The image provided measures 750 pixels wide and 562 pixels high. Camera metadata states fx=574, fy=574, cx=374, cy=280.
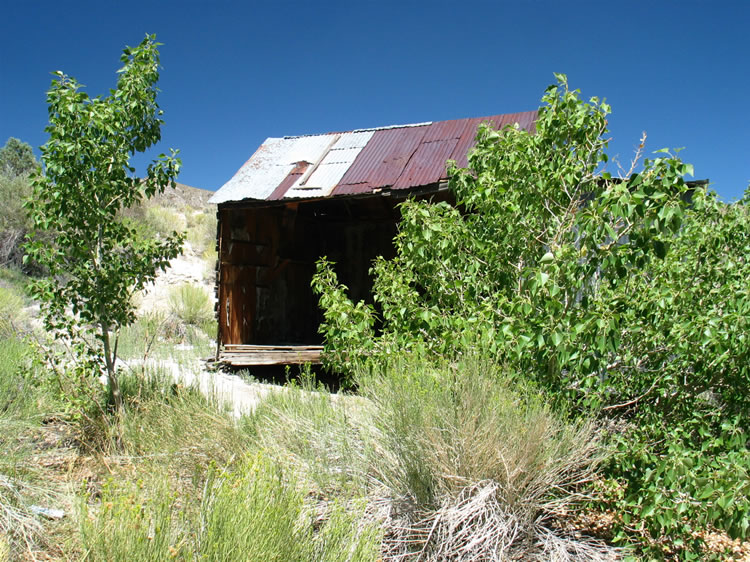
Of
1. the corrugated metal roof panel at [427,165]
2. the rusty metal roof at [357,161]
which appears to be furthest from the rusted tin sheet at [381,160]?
the corrugated metal roof panel at [427,165]

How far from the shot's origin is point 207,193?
2794 centimetres

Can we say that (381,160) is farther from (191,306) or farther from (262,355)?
(191,306)

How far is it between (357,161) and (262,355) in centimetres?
333

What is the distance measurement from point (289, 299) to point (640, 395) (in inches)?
288

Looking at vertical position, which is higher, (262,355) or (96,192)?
(96,192)

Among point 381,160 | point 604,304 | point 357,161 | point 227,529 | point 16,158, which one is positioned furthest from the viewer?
point 16,158

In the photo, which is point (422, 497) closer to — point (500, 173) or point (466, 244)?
point (466, 244)

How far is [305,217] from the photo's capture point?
10977 millimetres

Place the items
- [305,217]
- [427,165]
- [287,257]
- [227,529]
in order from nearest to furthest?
[227,529] → [427,165] → [287,257] → [305,217]

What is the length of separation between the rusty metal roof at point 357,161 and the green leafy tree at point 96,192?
305cm

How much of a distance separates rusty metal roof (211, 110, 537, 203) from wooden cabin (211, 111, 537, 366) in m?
0.02

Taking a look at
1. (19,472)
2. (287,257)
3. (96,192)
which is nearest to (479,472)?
(19,472)

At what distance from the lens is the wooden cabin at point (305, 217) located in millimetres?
8273

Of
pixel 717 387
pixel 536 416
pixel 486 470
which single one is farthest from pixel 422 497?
pixel 717 387
